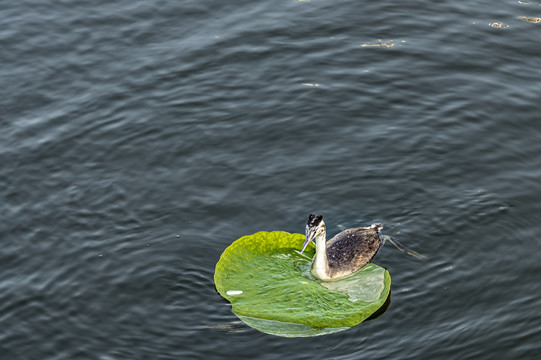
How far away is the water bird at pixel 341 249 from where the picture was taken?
552 inches

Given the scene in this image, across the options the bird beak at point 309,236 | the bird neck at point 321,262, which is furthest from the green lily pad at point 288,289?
the bird beak at point 309,236

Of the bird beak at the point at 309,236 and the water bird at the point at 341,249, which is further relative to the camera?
the water bird at the point at 341,249

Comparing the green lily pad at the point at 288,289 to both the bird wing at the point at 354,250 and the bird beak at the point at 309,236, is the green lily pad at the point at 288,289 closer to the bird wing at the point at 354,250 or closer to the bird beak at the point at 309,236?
the bird wing at the point at 354,250

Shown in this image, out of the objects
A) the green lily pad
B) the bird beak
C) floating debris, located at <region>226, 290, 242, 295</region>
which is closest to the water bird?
the bird beak

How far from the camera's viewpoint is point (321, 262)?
1429 centimetres

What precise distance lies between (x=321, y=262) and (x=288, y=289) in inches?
31.8

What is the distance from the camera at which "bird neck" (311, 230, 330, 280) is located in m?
14.2

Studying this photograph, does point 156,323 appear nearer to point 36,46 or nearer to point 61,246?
point 61,246

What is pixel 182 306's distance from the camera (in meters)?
14.1

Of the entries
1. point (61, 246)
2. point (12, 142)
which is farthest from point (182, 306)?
point (12, 142)

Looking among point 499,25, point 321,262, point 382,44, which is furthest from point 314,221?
point 499,25

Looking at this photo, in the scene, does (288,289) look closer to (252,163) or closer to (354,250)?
(354,250)

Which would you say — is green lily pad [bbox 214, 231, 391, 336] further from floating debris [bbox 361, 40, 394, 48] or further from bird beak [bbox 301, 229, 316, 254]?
floating debris [bbox 361, 40, 394, 48]

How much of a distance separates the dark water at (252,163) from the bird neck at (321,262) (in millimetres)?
1283
